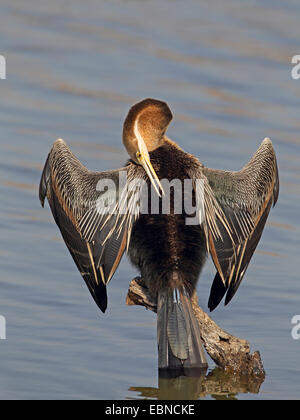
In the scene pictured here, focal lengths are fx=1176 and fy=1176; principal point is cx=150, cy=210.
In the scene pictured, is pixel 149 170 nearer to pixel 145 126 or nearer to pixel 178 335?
pixel 145 126

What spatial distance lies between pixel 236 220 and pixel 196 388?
1.25 metres

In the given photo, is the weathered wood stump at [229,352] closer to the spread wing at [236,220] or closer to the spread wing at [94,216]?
the spread wing at [236,220]

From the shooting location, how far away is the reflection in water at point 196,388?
7.00 meters

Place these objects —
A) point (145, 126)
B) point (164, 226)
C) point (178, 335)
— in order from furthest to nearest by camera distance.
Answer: point (145, 126)
point (164, 226)
point (178, 335)

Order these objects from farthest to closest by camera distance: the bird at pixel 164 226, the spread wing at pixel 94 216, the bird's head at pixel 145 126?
1. the bird's head at pixel 145 126
2. the spread wing at pixel 94 216
3. the bird at pixel 164 226

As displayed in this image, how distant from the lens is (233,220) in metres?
7.71

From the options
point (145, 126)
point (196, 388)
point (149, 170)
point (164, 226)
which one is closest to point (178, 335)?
point (196, 388)

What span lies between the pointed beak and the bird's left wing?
0.40 metres

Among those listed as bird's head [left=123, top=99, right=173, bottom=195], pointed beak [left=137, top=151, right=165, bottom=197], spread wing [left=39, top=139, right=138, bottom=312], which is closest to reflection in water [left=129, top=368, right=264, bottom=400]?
spread wing [left=39, top=139, right=138, bottom=312]

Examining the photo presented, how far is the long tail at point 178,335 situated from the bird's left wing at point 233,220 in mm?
395

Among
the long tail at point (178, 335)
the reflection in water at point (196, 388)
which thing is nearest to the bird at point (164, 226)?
the long tail at point (178, 335)

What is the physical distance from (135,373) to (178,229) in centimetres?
96

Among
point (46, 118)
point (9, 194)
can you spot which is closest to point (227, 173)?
point (9, 194)

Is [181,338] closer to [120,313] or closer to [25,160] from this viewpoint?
[120,313]
